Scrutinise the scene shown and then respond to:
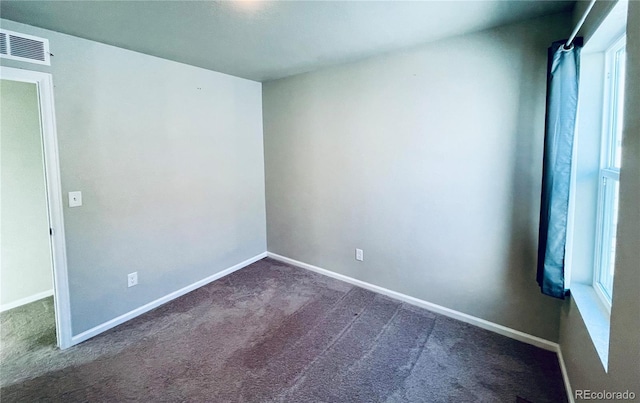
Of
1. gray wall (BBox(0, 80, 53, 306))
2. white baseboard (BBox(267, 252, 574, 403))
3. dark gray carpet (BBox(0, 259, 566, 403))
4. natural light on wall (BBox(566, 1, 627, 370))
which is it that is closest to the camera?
natural light on wall (BBox(566, 1, 627, 370))

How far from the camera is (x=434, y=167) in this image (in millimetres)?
2623

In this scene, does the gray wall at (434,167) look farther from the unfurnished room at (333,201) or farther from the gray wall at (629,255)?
the gray wall at (629,255)

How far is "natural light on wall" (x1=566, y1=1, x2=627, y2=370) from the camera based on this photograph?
1638 millimetres

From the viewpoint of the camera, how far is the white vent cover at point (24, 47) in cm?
196

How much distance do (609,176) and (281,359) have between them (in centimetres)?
230

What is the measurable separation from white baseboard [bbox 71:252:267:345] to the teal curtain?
10.2ft

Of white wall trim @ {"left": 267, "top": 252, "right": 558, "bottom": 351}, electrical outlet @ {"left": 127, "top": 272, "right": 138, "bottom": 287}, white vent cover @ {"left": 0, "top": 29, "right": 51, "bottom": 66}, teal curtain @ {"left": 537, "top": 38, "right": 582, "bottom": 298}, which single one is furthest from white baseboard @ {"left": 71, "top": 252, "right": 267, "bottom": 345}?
teal curtain @ {"left": 537, "top": 38, "right": 582, "bottom": 298}

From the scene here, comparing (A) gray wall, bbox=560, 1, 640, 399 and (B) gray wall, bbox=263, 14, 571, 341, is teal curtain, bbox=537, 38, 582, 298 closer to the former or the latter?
(B) gray wall, bbox=263, 14, 571, 341

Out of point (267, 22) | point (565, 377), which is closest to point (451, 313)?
point (565, 377)

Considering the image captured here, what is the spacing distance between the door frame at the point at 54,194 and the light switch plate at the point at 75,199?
6 cm

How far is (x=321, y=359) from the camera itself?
2176 millimetres

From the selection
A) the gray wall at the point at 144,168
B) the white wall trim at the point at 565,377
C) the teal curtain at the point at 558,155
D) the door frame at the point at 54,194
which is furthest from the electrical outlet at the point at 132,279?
the white wall trim at the point at 565,377

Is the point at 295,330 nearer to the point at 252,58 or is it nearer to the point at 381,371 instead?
the point at 381,371

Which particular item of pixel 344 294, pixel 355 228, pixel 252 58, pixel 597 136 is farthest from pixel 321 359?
pixel 252 58
